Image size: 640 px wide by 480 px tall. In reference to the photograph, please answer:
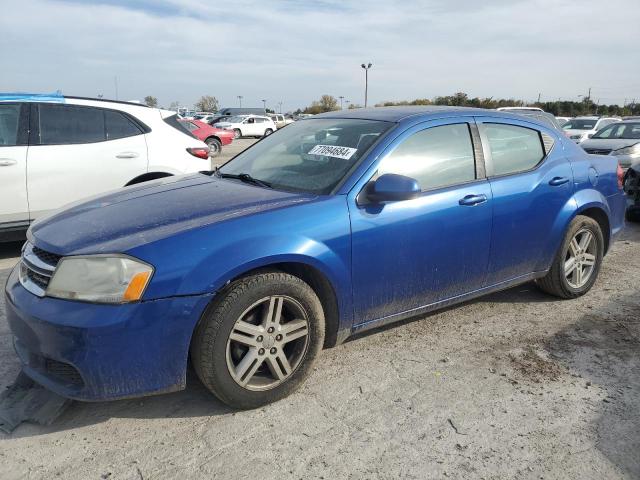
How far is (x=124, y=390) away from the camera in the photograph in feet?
8.22

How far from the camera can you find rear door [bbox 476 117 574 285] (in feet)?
12.1

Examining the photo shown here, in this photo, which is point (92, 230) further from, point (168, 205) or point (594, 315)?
point (594, 315)

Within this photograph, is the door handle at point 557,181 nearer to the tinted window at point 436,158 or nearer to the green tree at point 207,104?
the tinted window at point 436,158

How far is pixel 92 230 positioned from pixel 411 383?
1.93 metres

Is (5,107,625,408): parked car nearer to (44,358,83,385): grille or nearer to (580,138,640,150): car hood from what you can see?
(44,358,83,385): grille

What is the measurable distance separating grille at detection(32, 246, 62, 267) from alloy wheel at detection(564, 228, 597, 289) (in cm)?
361

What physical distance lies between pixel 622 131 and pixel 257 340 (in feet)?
39.2

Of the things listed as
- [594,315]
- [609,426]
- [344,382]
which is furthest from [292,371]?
[594,315]

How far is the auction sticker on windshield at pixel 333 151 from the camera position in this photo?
131 inches

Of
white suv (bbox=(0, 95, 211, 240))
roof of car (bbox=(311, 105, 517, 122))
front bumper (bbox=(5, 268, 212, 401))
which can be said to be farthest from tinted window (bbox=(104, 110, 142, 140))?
front bumper (bbox=(5, 268, 212, 401))

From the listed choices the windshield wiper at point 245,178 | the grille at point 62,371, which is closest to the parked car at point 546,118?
the windshield wiper at point 245,178

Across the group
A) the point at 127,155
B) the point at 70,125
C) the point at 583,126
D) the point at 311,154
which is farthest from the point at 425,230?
the point at 583,126

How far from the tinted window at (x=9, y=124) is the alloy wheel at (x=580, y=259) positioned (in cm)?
515

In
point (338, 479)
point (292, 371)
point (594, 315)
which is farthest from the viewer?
point (594, 315)
